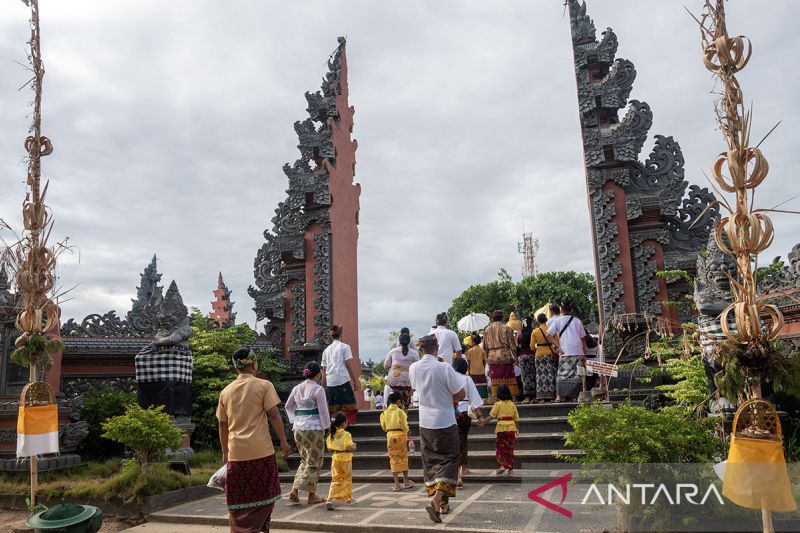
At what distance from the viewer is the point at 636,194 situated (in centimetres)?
1139

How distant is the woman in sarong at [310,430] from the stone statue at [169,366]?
123 inches

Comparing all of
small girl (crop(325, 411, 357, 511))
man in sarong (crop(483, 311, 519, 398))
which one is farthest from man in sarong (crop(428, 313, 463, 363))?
small girl (crop(325, 411, 357, 511))

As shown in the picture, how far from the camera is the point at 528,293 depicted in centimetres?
3534

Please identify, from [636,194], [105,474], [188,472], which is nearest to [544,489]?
[188,472]

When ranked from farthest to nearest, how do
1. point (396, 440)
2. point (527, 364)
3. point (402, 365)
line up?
point (527, 364) < point (402, 365) < point (396, 440)

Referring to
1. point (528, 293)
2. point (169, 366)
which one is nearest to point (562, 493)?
point (169, 366)

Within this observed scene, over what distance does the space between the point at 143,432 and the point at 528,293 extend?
30.3 metres

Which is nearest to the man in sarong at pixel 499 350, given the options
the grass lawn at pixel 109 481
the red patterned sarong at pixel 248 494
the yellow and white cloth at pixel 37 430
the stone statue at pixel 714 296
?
the stone statue at pixel 714 296

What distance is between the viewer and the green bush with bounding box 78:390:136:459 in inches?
368

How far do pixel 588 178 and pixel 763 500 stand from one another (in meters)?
9.34

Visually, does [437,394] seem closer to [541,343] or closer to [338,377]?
[338,377]

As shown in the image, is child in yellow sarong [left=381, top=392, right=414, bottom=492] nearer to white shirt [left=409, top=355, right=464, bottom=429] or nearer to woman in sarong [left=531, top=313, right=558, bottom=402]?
white shirt [left=409, top=355, right=464, bottom=429]

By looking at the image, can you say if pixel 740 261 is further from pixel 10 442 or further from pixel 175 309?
pixel 10 442

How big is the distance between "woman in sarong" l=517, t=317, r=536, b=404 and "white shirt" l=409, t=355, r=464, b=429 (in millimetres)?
4933
